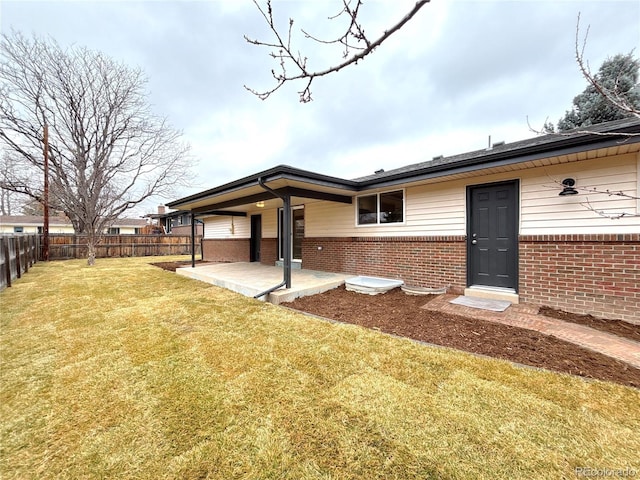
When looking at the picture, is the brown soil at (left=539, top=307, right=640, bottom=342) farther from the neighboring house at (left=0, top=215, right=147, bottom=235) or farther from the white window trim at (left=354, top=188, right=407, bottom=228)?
the neighboring house at (left=0, top=215, right=147, bottom=235)

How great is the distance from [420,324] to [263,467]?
3.03 m

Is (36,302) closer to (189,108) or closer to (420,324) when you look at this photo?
(420,324)

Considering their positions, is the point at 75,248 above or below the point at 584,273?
above

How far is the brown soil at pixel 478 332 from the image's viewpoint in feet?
8.71

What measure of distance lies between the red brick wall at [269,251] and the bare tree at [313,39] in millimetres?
8322

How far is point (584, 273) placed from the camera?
423 centimetres

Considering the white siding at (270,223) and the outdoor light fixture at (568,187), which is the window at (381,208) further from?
the white siding at (270,223)

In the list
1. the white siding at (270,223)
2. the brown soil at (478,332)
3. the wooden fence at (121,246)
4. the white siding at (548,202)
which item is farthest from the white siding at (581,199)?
the wooden fence at (121,246)

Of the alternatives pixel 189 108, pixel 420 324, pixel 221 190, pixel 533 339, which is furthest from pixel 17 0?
pixel 533 339

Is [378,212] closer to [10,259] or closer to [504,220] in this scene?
[504,220]

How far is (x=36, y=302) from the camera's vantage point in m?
5.18

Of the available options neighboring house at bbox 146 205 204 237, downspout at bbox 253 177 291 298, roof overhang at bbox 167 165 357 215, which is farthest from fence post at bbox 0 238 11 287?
neighboring house at bbox 146 205 204 237

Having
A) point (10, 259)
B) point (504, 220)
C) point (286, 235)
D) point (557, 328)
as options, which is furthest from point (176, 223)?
point (557, 328)

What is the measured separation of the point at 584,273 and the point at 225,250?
1268 cm
